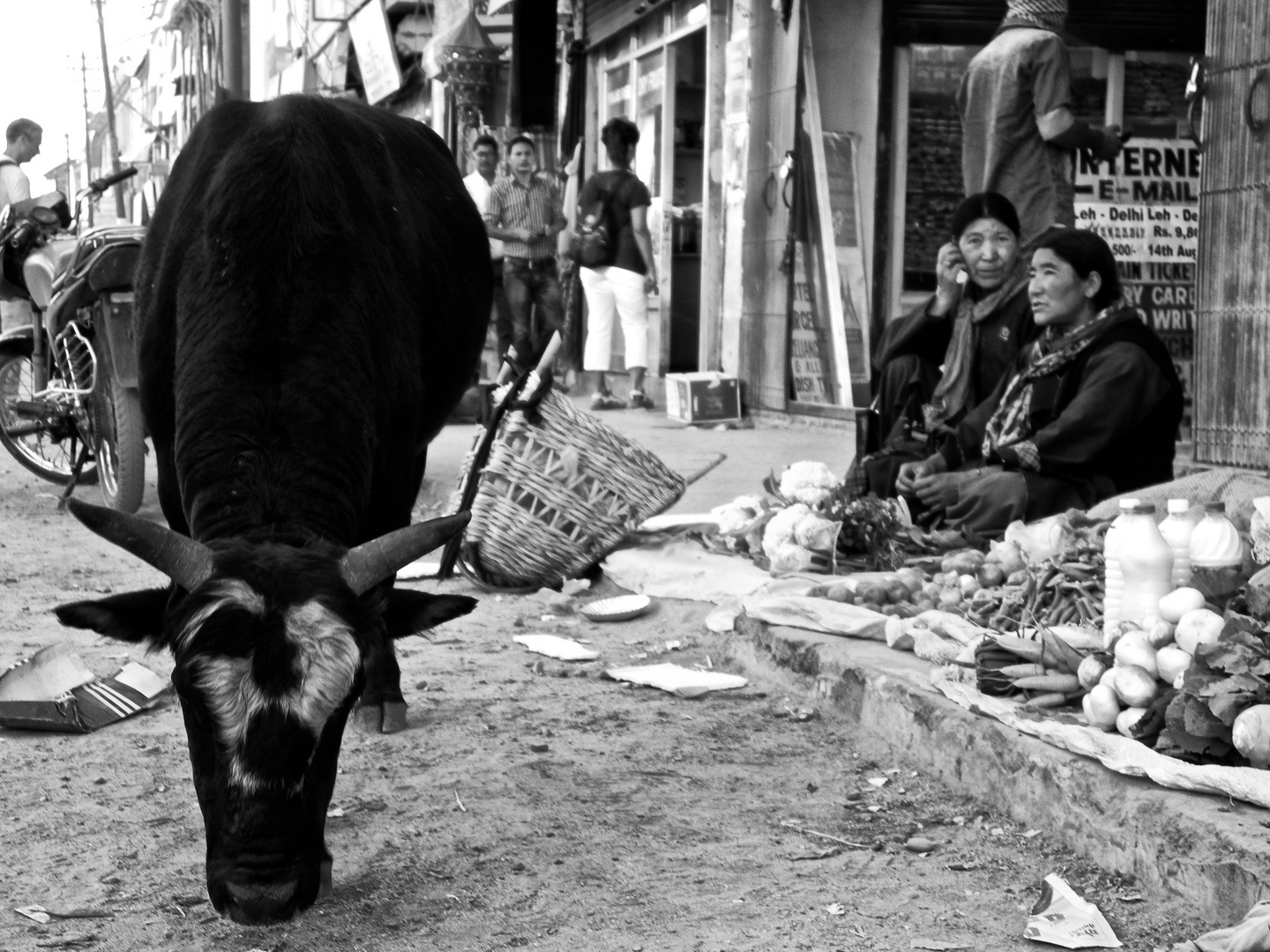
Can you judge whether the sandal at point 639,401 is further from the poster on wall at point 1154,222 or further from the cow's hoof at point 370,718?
the cow's hoof at point 370,718

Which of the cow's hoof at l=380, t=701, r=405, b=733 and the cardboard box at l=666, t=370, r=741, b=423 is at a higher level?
Answer: the cardboard box at l=666, t=370, r=741, b=423

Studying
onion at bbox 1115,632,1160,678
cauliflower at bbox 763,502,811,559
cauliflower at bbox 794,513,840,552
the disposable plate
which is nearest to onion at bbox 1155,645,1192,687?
onion at bbox 1115,632,1160,678

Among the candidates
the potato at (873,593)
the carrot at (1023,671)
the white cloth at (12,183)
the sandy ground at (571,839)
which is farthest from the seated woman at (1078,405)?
the white cloth at (12,183)

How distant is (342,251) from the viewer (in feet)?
12.3

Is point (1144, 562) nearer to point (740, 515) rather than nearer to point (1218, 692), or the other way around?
point (1218, 692)

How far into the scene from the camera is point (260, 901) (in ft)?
8.50

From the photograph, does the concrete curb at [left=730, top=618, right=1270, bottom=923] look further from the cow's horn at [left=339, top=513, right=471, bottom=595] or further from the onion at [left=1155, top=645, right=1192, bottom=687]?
the cow's horn at [left=339, top=513, right=471, bottom=595]

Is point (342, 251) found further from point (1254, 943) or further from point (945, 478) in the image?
point (945, 478)

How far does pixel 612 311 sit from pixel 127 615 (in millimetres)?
10227

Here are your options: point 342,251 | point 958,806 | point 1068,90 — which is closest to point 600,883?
point 958,806

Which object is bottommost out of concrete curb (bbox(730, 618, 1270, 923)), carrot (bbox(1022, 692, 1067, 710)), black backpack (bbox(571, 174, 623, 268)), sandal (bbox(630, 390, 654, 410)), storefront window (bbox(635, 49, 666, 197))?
concrete curb (bbox(730, 618, 1270, 923))

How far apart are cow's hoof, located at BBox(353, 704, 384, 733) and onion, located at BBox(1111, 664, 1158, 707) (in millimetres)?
1965

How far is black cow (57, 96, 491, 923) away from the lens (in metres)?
2.60

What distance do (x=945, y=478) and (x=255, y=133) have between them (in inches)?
118
